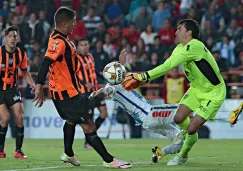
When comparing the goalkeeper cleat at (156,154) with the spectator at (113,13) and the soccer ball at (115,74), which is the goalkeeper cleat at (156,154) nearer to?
the soccer ball at (115,74)

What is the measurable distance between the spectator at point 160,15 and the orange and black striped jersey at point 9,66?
36.4 feet

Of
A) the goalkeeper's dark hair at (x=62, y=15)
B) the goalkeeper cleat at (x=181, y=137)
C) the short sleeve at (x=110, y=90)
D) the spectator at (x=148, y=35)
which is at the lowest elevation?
the goalkeeper cleat at (x=181, y=137)

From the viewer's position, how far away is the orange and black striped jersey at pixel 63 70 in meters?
10.5

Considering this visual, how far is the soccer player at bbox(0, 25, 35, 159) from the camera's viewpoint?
13440mm

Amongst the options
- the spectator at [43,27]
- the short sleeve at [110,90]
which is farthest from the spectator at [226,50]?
the short sleeve at [110,90]

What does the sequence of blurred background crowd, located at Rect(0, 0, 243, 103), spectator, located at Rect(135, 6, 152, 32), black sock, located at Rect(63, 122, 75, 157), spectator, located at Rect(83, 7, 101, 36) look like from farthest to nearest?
spectator, located at Rect(83, 7, 101, 36) → spectator, located at Rect(135, 6, 152, 32) → blurred background crowd, located at Rect(0, 0, 243, 103) → black sock, located at Rect(63, 122, 75, 157)

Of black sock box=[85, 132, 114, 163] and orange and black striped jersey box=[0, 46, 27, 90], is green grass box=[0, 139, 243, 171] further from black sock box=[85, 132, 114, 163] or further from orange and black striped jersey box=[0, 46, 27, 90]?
orange and black striped jersey box=[0, 46, 27, 90]

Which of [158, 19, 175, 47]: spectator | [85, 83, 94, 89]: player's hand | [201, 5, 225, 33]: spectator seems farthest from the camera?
[201, 5, 225, 33]: spectator

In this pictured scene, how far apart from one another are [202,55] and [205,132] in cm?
981

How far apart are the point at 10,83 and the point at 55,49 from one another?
11.4 ft

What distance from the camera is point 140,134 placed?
21516 millimetres

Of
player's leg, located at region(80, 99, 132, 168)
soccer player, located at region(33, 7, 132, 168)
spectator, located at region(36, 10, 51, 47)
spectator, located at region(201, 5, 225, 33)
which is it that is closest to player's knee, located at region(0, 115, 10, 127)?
soccer player, located at region(33, 7, 132, 168)

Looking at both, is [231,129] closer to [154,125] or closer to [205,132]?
[205,132]

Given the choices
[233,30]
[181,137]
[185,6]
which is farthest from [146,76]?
[185,6]
